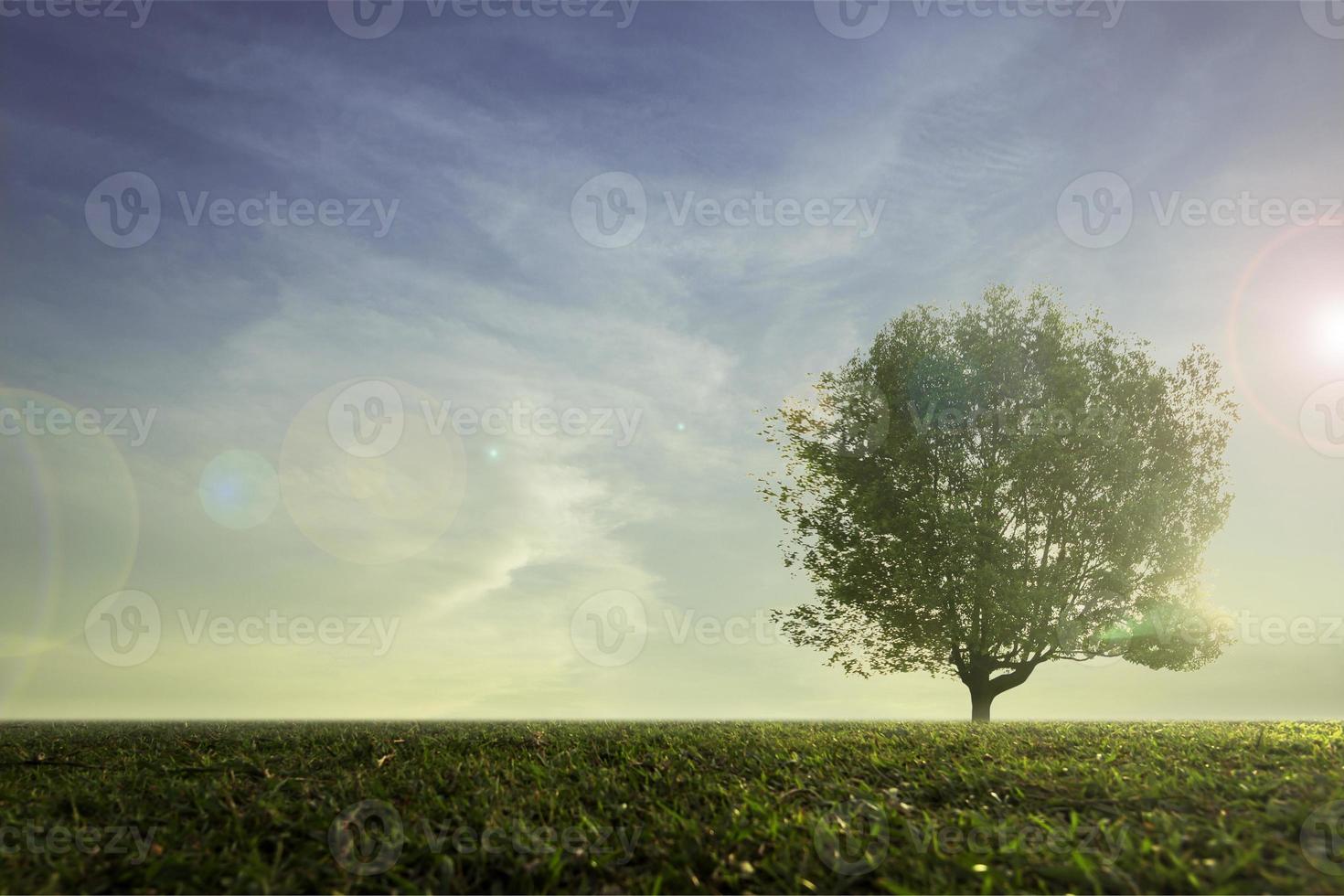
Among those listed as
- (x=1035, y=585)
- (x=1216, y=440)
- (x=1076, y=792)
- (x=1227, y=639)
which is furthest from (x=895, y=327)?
(x=1076, y=792)

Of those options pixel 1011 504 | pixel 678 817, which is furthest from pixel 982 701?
pixel 678 817

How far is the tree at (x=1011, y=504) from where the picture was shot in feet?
81.3

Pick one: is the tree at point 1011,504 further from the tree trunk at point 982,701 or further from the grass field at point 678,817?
the grass field at point 678,817

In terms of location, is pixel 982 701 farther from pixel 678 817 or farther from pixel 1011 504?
pixel 678 817

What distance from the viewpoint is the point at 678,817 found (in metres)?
8.09

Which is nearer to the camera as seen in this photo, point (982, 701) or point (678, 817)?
point (678, 817)

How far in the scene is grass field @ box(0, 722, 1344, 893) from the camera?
22.4ft

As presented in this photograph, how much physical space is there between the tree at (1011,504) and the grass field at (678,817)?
1307cm

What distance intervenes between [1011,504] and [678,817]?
2053cm

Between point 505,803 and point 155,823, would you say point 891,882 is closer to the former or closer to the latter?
point 505,803

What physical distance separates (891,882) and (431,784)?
5.50m

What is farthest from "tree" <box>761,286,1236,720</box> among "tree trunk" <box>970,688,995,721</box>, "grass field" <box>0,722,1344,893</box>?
"grass field" <box>0,722,1344,893</box>

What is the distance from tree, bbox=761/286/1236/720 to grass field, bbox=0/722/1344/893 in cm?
1307

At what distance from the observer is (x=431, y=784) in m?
9.40
